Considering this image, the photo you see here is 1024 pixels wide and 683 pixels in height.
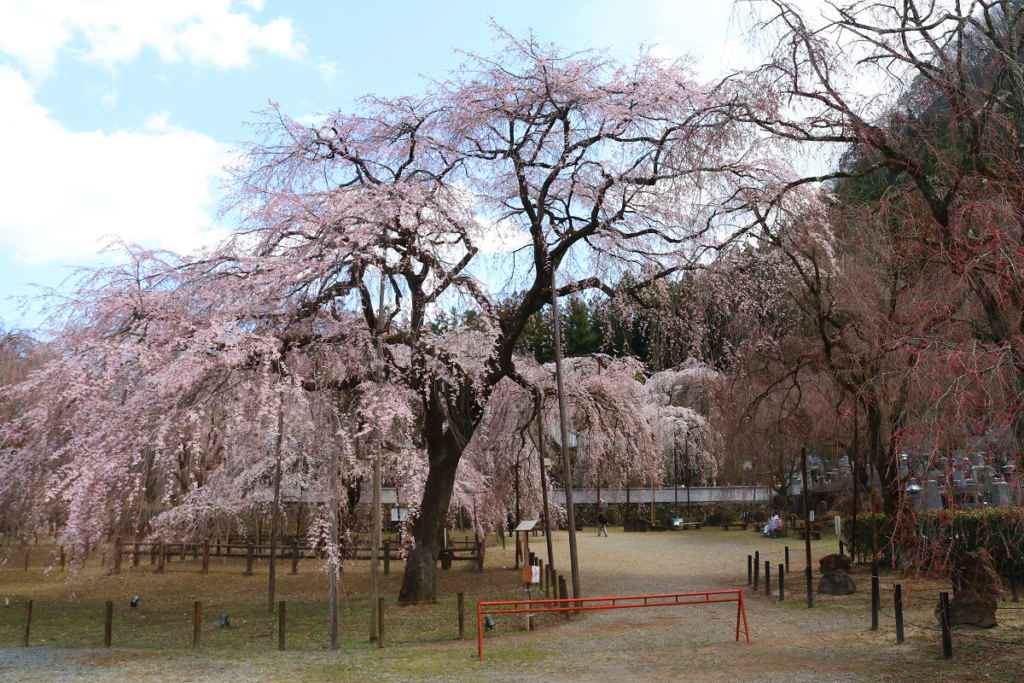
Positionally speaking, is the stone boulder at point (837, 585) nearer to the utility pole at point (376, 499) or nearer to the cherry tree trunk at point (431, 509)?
the cherry tree trunk at point (431, 509)

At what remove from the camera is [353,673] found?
10.3 meters

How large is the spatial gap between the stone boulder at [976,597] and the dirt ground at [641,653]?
24cm

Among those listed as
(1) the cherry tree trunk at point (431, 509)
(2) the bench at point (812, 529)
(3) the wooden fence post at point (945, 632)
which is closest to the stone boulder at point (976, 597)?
(3) the wooden fence post at point (945, 632)

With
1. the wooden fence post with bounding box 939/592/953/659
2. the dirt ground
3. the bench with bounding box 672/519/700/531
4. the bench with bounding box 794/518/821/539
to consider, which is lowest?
the bench with bounding box 672/519/700/531

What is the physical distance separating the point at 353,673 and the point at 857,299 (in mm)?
9993

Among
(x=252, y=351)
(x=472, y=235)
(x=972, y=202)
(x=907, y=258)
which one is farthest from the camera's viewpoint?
(x=472, y=235)

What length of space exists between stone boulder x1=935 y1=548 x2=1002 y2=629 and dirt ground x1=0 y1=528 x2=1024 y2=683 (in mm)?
236

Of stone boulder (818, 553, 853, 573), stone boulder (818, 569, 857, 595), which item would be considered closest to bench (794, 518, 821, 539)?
stone boulder (818, 553, 853, 573)

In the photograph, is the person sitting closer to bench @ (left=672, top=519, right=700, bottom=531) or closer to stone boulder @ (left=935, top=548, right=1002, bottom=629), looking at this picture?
bench @ (left=672, top=519, right=700, bottom=531)

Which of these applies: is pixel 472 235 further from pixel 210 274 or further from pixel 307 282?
pixel 210 274

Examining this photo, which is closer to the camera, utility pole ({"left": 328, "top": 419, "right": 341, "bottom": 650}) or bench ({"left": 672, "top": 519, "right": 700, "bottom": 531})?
utility pole ({"left": 328, "top": 419, "right": 341, "bottom": 650})

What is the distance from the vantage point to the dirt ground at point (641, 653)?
30.9ft

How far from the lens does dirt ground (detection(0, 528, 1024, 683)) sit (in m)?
9.43

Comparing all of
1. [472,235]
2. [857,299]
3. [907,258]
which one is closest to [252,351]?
[472,235]
